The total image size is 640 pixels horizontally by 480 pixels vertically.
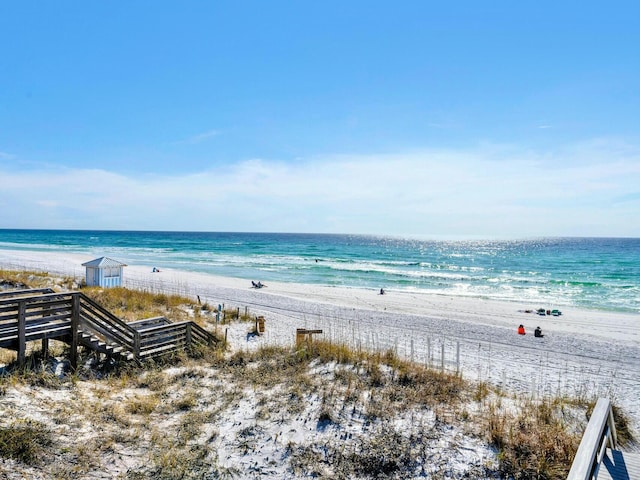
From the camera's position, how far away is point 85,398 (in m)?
7.56

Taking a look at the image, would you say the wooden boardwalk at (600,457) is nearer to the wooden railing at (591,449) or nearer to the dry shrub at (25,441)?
the wooden railing at (591,449)

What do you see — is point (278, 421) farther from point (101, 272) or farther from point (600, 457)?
point (101, 272)

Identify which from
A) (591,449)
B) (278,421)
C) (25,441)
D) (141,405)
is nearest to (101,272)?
(141,405)

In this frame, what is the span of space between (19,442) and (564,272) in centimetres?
5628

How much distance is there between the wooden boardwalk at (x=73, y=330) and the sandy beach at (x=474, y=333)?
2918 mm

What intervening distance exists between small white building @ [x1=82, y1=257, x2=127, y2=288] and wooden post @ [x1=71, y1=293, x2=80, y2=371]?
48.7 feet

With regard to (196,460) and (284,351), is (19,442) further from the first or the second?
(284,351)

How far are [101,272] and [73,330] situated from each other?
15.6 meters

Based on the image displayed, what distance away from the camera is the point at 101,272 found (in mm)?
23000

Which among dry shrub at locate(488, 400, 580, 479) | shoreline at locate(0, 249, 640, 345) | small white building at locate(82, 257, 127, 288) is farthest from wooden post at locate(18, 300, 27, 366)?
shoreline at locate(0, 249, 640, 345)

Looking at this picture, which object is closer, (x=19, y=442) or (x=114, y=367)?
(x=19, y=442)

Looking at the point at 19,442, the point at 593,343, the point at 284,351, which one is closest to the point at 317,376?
the point at 284,351

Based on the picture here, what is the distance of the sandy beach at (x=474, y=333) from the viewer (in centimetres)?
1226

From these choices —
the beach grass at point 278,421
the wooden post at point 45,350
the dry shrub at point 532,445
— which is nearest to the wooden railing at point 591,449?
the dry shrub at point 532,445
